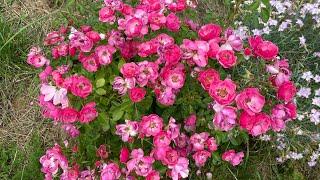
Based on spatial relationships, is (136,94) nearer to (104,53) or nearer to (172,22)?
(104,53)

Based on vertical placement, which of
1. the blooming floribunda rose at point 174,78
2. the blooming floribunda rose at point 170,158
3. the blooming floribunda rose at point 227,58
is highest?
the blooming floribunda rose at point 227,58

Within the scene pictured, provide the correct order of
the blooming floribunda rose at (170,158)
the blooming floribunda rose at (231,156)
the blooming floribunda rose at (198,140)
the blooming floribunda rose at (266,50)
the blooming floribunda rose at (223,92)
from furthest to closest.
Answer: the blooming floribunda rose at (231,156) < the blooming floribunda rose at (198,140) < the blooming floribunda rose at (170,158) < the blooming floribunda rose at (266,50) < the blooming floribunda rose at (223,92)

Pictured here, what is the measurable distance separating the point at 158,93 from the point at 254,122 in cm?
38

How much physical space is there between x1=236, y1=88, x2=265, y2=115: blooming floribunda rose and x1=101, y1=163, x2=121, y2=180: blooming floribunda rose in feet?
1.91

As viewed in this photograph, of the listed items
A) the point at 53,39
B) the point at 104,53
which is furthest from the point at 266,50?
the point at 53,39

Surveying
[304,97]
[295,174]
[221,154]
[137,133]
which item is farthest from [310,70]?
[137,133]

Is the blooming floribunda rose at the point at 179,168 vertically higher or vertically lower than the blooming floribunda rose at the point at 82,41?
lower

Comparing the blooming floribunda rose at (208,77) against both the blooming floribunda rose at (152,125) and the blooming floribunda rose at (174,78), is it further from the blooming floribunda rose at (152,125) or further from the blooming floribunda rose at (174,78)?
the blooming floribunda rose at (152,125)

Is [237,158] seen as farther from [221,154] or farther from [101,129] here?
[101,129]

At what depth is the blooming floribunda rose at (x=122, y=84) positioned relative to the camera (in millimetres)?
1845

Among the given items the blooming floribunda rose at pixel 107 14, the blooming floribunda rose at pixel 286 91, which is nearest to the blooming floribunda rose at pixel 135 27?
the blooming floribunda rose at pixel 107 14

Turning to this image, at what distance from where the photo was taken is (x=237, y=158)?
216 cm

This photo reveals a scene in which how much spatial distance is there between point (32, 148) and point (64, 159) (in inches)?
24.8

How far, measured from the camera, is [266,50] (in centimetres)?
181
